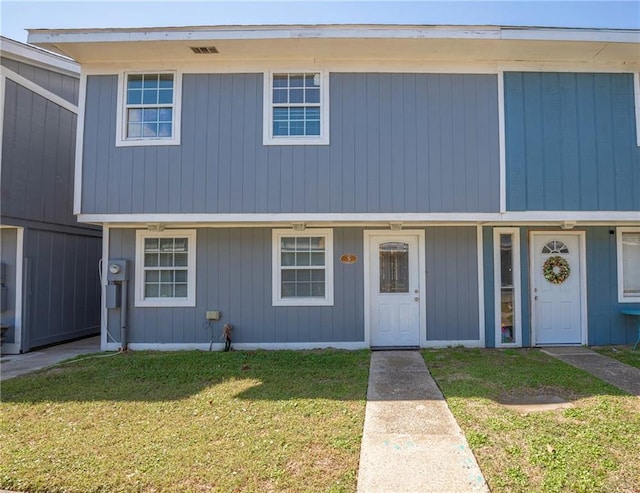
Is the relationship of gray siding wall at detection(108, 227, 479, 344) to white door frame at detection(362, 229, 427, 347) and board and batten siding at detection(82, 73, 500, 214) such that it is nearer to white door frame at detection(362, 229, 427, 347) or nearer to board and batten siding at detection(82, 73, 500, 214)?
white door frame at detection(362, 229, 427, 347)

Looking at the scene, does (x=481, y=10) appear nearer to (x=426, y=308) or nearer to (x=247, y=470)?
(x=426, y=308)

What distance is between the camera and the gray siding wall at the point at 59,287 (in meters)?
7.50

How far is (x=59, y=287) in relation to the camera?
8.19 meters

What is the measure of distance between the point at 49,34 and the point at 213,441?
6.92 metres

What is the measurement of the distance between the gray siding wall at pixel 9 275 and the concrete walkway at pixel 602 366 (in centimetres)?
963

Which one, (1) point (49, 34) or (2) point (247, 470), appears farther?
(1) point (49, 34)

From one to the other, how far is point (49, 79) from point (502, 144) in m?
10.0

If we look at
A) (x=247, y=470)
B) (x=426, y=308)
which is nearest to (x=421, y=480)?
(x=247, y=470)

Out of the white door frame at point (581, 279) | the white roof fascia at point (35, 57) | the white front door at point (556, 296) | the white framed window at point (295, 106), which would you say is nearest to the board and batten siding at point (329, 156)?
the white framed window at point (295, 106)

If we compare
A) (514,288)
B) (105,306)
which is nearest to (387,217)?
(514,288)

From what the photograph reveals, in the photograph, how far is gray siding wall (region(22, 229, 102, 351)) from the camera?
7500 millimetres

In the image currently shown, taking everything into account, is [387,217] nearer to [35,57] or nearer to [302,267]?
[302,267]

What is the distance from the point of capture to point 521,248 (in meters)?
7.39

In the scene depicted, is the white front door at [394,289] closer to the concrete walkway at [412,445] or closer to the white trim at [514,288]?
the white trim at [514,288]
